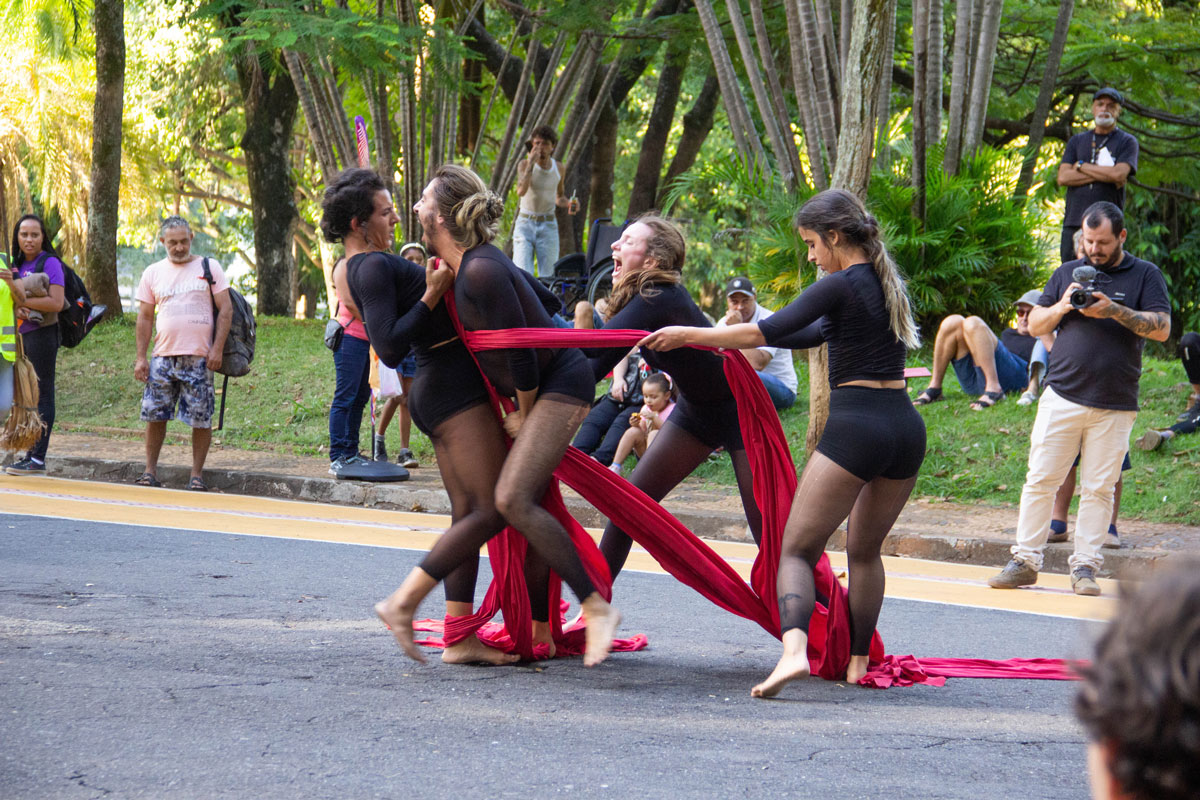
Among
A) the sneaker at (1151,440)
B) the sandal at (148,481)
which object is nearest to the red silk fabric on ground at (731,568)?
the sneaker at (1151,440)

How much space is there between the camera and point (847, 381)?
15.5 feet

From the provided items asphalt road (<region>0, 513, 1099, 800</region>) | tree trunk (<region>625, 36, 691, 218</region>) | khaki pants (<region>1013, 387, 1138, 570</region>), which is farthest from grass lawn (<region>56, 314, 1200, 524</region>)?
tree trunk (<region>625, 36, 691, 218</region>)

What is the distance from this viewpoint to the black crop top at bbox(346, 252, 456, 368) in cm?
475

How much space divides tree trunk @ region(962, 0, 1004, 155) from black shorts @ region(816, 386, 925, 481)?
9.07 meters

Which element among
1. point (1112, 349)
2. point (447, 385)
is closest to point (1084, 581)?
point (1112, 349)

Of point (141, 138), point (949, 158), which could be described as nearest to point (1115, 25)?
point (949, 158)

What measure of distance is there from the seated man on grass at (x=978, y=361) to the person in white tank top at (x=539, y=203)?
4.80 metres

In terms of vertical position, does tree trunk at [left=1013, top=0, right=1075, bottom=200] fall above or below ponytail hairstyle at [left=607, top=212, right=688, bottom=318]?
above

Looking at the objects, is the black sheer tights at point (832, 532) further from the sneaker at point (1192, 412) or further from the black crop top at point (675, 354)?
the sneaker at point (1192, 412)

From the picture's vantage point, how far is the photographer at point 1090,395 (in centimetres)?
707

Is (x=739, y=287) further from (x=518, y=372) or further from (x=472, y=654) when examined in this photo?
(x=472, y=654)

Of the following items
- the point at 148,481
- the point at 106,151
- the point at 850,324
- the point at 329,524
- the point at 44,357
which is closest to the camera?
the point at 850,324

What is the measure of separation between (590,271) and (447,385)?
9368 mm

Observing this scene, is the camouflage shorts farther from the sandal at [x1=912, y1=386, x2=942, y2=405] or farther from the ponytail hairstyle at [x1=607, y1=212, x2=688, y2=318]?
the sandal at [x1=912, y1=386, x2=942, y2=405]
